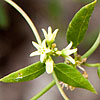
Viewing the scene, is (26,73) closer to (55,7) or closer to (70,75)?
(70,75)

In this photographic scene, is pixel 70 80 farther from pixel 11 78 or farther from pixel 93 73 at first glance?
pixel 93 73

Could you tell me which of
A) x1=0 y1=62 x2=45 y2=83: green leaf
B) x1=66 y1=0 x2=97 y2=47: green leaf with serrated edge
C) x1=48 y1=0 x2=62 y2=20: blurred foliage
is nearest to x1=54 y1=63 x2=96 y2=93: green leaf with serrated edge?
x1=0 y1=62 x2=45 y2=83: green leaf

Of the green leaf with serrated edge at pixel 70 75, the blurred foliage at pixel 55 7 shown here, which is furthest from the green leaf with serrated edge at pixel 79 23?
the blurred foliage at pixel 55 7

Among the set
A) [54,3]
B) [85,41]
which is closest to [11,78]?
[54,3]

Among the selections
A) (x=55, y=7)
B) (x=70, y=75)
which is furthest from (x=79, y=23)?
(x=55, y=7)

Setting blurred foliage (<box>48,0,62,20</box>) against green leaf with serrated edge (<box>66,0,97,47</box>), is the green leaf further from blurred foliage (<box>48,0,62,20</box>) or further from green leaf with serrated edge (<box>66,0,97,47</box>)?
blurred foliage (<box>48,0,62,20</box>)
